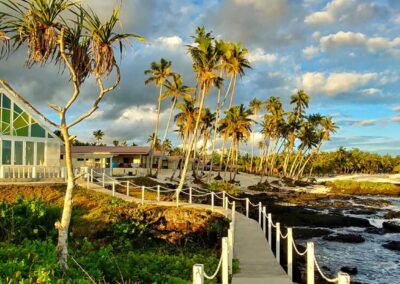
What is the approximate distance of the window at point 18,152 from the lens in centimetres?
2888

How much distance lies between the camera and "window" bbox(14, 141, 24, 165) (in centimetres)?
2888

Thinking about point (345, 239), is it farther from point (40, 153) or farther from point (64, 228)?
point (40, 153)

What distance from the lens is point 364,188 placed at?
218 feet

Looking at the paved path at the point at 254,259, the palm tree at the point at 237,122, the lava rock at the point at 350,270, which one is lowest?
the lava rock at the point at 350,270

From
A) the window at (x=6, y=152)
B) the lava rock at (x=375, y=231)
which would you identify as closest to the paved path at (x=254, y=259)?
the lava rock at (x=375, y=231)

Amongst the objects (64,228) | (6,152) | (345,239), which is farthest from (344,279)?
(6,152)

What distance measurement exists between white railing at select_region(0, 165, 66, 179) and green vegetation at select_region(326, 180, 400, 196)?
1796 inches

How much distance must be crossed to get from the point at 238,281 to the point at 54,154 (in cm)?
2354

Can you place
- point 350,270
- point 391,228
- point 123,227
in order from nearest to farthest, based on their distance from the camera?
point 350,270 < point 123,227 < point 391,228

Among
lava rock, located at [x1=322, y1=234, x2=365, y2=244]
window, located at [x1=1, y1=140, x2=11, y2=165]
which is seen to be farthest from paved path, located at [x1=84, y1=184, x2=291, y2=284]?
window, located at [x1=1, y1=140, x2=11, y2=165]

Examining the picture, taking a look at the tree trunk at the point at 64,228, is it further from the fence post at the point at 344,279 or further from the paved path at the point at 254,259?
the fence post at the point at 344,279

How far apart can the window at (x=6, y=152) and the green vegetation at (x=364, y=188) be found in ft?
155

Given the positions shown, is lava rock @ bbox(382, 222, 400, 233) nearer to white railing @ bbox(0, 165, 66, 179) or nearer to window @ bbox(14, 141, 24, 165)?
white railing @ bbox(0, 165, 66, 179)

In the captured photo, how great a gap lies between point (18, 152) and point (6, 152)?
2.73ft
